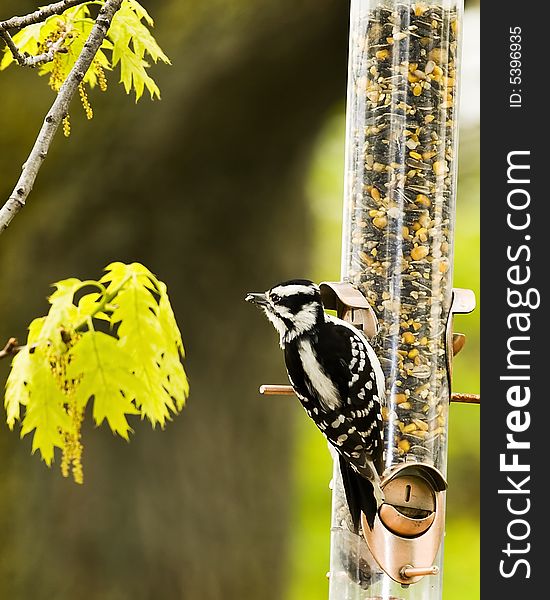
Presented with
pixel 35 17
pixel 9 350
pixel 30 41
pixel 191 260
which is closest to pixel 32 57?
pixel 35 17

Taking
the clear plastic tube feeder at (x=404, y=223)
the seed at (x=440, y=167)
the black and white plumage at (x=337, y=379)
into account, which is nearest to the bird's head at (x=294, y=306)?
the black and white plumage at (x=337, y=379)

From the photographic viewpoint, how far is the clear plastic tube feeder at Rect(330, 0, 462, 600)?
1.43 metres

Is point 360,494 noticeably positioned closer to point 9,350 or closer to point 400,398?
point 400,398

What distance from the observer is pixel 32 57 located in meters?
1.33

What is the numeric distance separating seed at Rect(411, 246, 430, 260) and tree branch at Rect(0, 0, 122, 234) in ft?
1.69

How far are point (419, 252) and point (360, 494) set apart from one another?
1.16ft

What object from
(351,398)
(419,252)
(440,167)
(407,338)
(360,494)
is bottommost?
(360,494)

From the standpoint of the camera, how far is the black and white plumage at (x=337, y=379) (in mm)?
1294

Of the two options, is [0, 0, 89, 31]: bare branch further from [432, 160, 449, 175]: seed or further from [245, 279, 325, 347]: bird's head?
[432, 160, 449, 175]: seed

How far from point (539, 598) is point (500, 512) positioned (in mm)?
135

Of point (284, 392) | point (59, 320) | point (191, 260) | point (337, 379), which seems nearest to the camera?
point (337, 379)

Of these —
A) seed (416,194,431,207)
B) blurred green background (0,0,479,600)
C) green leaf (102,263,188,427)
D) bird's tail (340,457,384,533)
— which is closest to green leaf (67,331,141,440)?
green leaf (102,263,188,427)

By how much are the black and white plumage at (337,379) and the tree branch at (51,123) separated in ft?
1.01

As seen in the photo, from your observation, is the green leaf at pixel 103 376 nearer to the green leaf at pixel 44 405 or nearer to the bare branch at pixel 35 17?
the green leaf at pixel 44 405
